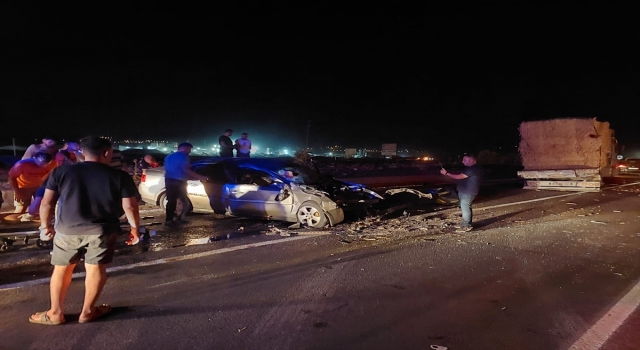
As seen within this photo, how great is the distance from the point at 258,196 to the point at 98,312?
472 cm

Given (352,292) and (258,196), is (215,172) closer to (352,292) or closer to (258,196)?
(258,196)

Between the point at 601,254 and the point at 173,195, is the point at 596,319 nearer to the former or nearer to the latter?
the point at 601,254

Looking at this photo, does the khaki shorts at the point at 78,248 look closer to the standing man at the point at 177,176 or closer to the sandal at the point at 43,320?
the sandal at the point at 43,320

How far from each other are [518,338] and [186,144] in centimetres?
653

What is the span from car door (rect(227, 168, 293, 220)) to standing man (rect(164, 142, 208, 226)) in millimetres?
765

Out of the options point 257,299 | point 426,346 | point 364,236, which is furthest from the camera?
point 364,236

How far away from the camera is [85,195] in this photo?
369 centimetres

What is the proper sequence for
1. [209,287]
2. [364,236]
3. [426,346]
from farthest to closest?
[364,236] < [209,287] < [426,346]

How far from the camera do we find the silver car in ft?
26.7

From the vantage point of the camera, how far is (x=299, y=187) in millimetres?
8266

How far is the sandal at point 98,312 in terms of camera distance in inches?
152

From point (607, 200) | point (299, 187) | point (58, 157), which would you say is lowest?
point (607, 200)

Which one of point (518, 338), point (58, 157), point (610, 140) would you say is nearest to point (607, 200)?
point (610, 140)

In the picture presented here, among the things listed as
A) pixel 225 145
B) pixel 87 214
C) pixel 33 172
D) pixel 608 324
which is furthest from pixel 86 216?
pixel 225 145
